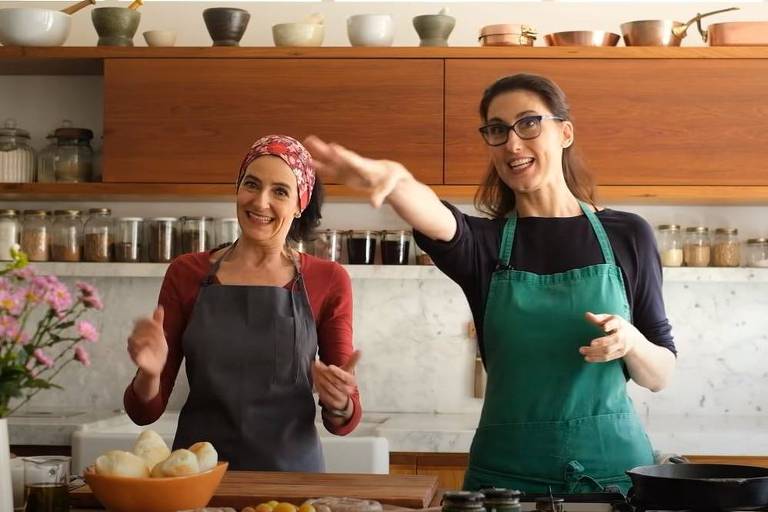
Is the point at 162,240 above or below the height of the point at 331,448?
above

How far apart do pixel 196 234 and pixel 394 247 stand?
792mm

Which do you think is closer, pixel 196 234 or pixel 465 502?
pixel 465 502

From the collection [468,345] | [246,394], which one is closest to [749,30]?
[468,345]

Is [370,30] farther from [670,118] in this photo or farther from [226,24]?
[670,118]

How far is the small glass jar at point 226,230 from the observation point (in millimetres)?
4324

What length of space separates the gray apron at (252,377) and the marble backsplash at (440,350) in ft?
6.57

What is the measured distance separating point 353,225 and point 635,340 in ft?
8.04

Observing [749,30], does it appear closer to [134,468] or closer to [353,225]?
[353,225]

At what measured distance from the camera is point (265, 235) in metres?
2.46

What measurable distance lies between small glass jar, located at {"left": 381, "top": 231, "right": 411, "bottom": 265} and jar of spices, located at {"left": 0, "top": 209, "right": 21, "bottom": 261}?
1471 mm

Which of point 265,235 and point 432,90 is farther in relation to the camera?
point 432,90

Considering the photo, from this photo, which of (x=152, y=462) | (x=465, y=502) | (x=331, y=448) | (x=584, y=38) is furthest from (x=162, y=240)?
(x=465, y=502)

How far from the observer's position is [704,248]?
14.1 ft

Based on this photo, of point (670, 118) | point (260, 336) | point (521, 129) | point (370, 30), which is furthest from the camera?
point (370, 30)
